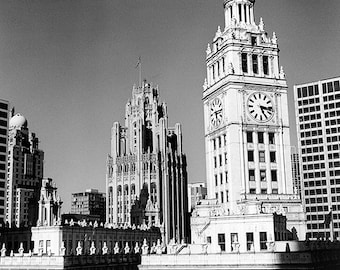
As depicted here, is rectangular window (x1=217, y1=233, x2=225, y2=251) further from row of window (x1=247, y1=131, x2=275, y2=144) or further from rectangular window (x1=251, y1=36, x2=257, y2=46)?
rectangular window (x1=251, y1=36, x2=257, y2=46)

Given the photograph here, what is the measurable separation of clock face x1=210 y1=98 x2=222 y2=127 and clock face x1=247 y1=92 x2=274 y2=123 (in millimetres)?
5972

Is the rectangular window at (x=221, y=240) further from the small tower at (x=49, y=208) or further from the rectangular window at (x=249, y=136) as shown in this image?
the small tower at (x=49, y=208)

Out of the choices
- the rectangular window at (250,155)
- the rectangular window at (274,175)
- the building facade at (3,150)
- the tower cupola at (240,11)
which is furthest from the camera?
the building facade at (3,150)

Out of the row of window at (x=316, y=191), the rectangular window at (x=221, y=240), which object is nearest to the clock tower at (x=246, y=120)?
the rectangular window at (x=221, y=240)

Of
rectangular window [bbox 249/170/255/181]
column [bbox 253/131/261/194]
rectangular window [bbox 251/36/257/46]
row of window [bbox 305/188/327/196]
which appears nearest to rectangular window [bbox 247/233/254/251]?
column [bbox 253/131/261/194]

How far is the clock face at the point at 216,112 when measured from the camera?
106m

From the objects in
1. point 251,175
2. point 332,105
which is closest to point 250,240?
point 251,175

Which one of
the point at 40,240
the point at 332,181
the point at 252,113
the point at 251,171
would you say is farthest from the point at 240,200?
the point at 332,181

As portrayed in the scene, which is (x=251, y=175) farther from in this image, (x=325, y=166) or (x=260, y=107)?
(x=325, y=166)

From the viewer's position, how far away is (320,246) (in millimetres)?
75125

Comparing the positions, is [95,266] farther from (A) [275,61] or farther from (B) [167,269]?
(A) [275,61]

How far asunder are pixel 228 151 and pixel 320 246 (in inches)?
1169

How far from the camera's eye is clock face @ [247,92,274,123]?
102500 mm

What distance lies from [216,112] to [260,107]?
873 centimetres
